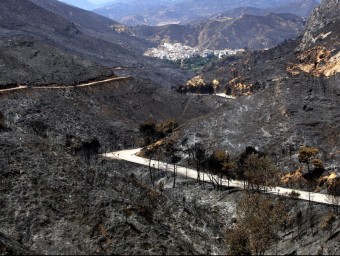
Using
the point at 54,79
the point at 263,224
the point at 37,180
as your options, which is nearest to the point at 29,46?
the point at 54,79

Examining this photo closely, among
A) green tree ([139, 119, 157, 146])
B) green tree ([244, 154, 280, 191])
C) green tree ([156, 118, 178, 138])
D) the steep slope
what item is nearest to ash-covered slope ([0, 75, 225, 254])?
green tree ([244, 154, 280, 191])

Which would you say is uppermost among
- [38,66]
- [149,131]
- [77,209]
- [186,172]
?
[38,66]

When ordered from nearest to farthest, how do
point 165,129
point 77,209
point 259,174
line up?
1. point 77,209
2. point 259,174
3. point 165,129

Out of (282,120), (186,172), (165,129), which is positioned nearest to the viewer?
(186,172)

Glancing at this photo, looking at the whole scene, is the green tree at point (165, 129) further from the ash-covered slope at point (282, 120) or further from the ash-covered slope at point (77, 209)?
the ash-covered slope at point (77, 209)

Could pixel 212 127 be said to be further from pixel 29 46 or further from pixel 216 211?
pixel 29 46

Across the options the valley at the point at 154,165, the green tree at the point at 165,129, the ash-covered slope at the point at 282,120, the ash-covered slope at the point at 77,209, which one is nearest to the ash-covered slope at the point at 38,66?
the valley at the point at 154,165

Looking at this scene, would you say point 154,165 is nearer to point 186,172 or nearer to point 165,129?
point 186,172

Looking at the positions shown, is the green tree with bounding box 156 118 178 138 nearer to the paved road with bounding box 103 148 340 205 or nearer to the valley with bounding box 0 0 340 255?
the valley with bounding box 0 0 340 255

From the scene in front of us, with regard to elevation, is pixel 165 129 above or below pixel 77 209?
above

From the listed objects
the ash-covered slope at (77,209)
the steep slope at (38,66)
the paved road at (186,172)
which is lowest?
the paved road at (186,172)

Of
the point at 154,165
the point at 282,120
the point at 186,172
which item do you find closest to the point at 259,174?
the point at 186,172
